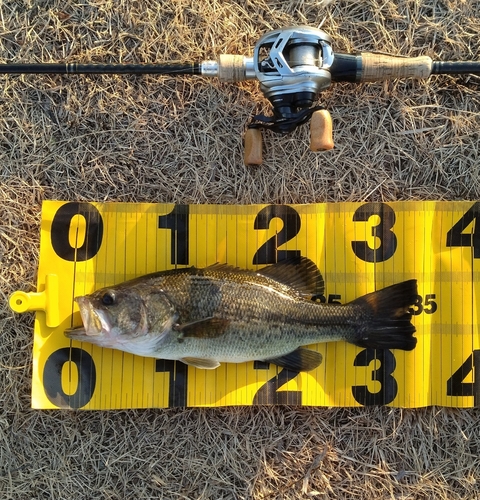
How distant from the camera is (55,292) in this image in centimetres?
243

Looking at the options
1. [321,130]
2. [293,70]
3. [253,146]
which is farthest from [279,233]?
[293,70]

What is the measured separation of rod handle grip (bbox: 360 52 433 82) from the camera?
232 cm

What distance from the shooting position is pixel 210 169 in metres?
2.58

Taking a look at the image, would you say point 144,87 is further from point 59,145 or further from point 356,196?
point 356,196

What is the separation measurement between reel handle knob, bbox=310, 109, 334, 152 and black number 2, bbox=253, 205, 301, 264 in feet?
1.54

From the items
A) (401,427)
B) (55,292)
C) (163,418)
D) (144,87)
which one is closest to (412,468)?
(401,427)

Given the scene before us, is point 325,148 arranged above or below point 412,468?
above

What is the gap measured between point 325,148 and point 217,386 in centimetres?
141

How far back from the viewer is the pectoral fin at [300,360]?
2410 mm

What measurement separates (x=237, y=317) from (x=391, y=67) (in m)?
1.55

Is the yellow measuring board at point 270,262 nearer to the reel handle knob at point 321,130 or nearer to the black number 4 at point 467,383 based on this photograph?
the black number 4 at point 467,383

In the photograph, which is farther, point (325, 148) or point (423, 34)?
point (423, 34)

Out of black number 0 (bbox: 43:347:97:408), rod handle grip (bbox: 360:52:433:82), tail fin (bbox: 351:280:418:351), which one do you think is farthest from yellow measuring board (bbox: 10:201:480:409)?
rod handle grip (bbox: 360:52:433:82)

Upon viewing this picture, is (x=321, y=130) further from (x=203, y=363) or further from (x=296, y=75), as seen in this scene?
(x=203, y=363)
